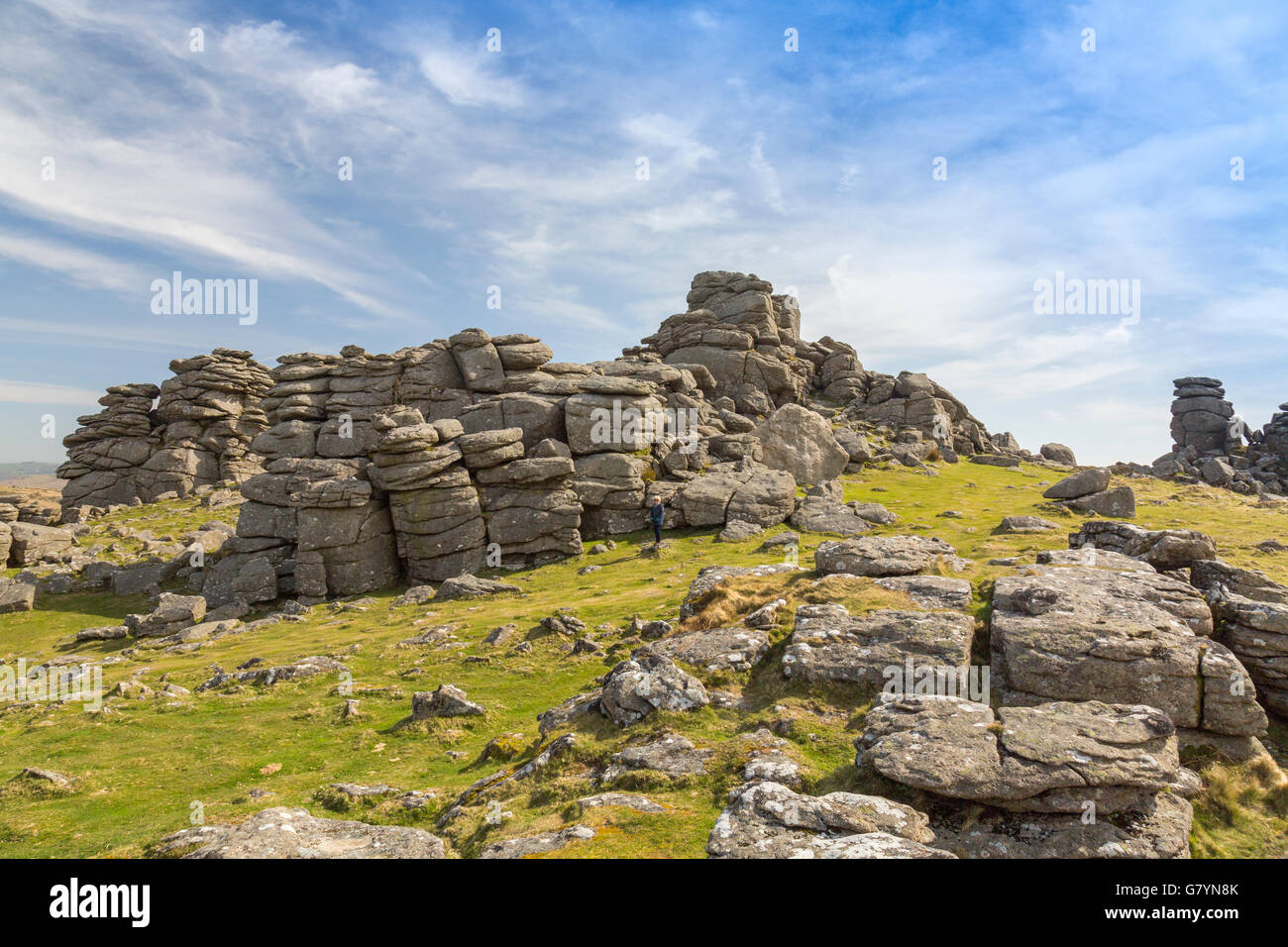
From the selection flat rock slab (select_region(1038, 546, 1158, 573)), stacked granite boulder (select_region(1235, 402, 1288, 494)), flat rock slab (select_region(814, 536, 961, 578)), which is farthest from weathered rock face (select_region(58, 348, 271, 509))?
stacked granite boulder (select_region(1235, 402, 1288, 494))

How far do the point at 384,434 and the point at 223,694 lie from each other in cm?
2383

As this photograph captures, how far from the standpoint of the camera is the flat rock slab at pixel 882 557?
21.6 metres

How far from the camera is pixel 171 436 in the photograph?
81875mm

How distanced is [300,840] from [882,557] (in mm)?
19008

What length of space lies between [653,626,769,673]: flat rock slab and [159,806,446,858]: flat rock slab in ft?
→ 25.4

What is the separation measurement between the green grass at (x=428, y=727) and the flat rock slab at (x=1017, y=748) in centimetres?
109

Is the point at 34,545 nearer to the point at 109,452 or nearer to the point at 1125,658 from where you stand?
the point at 109,452

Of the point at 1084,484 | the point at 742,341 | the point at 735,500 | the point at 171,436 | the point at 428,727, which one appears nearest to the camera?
the point at 428,727

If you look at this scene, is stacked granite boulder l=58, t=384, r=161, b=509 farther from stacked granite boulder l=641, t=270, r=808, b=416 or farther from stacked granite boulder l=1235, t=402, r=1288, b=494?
stacked granite boulder l=1235, t=402, r=1288, b=494

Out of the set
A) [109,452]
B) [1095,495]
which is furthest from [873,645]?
[109,452]

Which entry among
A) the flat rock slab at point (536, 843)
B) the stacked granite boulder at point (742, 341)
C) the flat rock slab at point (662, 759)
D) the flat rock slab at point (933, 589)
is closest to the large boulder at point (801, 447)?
the stacked granite boulder at point (742, 341)

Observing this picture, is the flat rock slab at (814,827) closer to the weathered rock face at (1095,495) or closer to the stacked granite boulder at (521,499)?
the stacked granite boulder at (521,499)

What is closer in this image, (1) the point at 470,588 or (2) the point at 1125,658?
(2) the point at 1125,658
